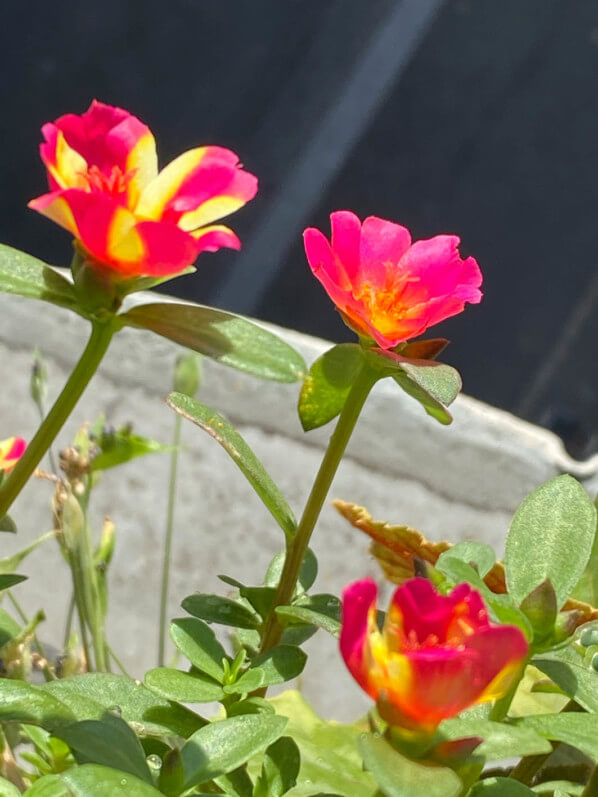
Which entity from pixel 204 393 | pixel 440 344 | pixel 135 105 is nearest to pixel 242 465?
pixel 440 344

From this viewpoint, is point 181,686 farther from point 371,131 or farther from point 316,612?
point 371,131

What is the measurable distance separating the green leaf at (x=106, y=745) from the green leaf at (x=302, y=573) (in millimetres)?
88

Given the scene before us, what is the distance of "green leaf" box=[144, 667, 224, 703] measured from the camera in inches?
9.8

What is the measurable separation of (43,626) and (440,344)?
1.60 feet

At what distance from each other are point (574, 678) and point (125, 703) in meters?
0.11

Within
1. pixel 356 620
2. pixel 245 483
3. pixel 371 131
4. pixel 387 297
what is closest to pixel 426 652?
pixel 356 620

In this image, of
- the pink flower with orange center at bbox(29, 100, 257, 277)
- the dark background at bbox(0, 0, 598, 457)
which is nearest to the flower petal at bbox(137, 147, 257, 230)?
the pink flower with orange center at bbox(29, 100, 257, 277)

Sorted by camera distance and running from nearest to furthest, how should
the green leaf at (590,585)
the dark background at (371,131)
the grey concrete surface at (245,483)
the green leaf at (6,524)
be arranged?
the green leaf at (6,524), the green leaf at (590,585), the grey concrete surface at (245,483), the dark background at (371,131)

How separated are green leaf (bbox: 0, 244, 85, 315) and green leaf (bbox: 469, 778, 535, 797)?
0.15 meters

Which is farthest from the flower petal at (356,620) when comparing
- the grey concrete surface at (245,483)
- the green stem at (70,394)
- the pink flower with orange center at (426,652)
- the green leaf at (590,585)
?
the grey concrete surface at (245,483)

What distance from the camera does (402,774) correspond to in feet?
0.64

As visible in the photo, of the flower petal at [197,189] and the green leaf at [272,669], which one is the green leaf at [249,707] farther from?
the flower petal at [197,189]

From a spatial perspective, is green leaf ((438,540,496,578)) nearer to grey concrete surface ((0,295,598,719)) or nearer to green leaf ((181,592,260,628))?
green leaf ((181,592,260,628))

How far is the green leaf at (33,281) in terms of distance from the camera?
0.86ft
